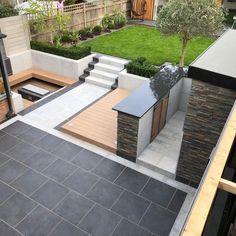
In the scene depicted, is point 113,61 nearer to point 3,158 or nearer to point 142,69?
point 142,69

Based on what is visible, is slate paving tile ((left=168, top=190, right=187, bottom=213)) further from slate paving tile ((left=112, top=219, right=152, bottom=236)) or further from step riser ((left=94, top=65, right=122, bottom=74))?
step riser ((left=94, top=65, right=122, bottom=74))

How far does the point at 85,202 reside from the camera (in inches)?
274

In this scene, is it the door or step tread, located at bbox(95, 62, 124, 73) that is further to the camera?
step tread, located at bbox(95, 62, 124, 73)

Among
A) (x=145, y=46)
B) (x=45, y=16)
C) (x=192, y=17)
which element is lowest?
(x=145, y=46)

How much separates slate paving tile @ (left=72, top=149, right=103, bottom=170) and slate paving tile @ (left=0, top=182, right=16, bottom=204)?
193cm

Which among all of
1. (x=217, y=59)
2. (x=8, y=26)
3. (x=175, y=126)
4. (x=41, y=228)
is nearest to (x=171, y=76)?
(x=175, y=126)

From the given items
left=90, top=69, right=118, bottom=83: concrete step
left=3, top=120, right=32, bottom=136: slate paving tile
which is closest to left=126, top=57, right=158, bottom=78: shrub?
left=90, top=69, right=118, bottom=83: concrete step

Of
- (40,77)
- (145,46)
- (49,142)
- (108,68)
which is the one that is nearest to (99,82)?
(108,68)

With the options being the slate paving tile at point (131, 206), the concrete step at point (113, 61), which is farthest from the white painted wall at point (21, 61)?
the slate paving tile at point (131, 206)

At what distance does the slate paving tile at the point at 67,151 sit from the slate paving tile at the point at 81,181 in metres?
0.72

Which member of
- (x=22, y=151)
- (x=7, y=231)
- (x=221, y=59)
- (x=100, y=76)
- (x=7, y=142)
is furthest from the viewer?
(x=100, y=76)

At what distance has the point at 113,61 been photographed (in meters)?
12.9

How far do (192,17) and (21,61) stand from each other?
8.48 meters

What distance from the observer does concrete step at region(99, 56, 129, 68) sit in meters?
12.8
